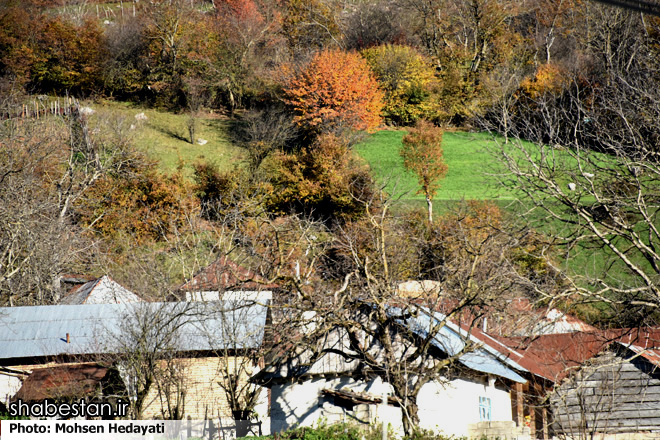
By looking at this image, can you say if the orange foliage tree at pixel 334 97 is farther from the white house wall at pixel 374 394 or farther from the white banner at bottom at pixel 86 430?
the white banner at bottom at pixel 86 430

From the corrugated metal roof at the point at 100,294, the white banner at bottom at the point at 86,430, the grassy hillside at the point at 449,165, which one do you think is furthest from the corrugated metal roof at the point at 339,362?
the grassy hillside at the point at 449,165

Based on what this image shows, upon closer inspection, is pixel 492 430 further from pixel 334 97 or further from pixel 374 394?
pixel 334 97

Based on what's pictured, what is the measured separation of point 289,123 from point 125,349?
27.3 meters

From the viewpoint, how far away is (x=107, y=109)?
4388cm

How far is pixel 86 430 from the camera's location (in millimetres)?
11750

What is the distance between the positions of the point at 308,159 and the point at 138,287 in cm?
1424

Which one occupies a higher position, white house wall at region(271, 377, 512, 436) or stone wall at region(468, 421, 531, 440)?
white house wall at region(271, 377, 512, 436)

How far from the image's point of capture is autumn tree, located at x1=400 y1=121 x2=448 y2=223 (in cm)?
3288

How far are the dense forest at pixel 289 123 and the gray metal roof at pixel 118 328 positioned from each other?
2207 millimetres

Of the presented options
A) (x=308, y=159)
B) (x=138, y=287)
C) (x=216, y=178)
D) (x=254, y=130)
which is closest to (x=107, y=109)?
(x=254, y=130)

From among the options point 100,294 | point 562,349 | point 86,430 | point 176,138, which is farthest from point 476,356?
point 176,138

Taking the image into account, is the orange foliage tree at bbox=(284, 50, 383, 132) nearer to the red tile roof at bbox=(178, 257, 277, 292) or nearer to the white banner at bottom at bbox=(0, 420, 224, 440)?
the red tile roof at bbox=(178, 257, 277, 292)

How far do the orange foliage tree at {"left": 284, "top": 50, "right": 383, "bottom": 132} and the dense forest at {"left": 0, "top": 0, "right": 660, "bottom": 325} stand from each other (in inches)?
5.4

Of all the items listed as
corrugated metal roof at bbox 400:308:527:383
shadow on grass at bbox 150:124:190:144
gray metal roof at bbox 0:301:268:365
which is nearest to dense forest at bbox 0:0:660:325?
shadow on grass at bbox 150:124:190:144
